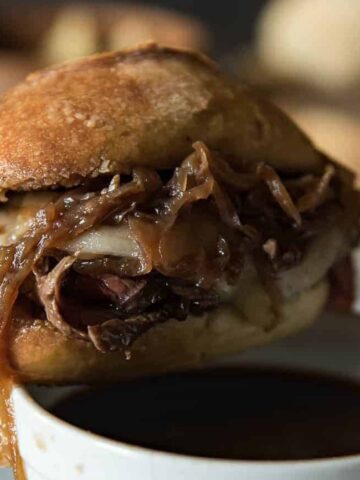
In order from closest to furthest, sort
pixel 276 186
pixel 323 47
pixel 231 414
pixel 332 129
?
pixel 276 186, pixel 231 414, pixel 332 129, pixel 323 47

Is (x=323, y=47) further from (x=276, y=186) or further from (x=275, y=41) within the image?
(x=276, y=186)

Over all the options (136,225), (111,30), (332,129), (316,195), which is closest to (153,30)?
(111,30)

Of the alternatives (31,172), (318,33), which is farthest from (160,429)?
(318,33)

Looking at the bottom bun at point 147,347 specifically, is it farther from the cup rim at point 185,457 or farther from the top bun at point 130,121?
the top bun at point 130,121

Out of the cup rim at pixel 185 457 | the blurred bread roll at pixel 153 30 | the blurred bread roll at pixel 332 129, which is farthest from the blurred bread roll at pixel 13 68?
the cup rim at pixel 185 457

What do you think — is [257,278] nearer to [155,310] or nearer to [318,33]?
[155,310]

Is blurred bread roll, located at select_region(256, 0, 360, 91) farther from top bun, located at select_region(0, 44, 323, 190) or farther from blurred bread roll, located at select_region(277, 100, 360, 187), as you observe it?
top bun, located at select_region(0, 44, 323, 190)
